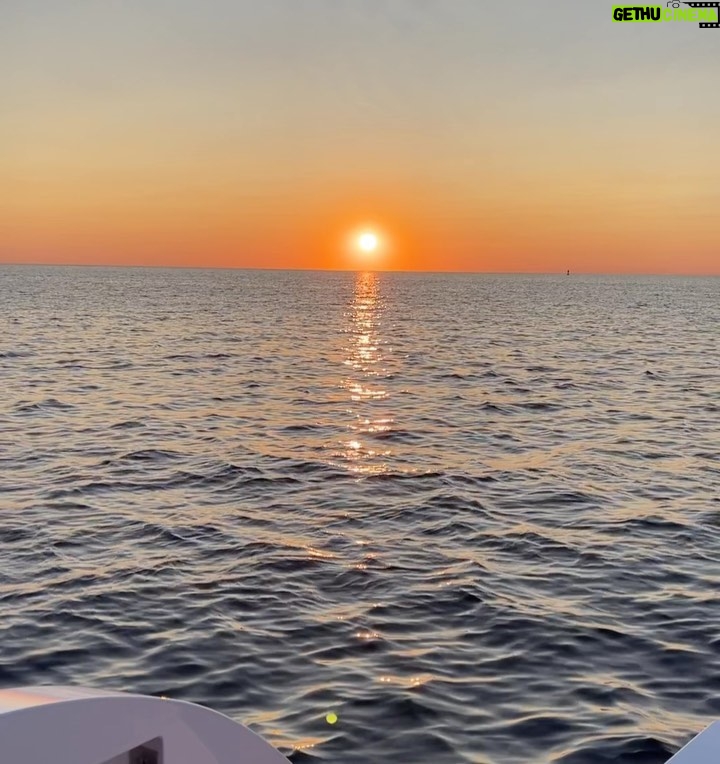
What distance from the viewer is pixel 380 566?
39.8ft

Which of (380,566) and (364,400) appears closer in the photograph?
(380,566)

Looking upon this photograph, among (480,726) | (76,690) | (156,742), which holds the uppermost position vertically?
(76,690)

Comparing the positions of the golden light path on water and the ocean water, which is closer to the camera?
the ocean water

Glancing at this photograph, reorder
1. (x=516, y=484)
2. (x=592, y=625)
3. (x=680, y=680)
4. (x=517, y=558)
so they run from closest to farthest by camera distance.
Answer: (x=680, y=680) → (x=592, y=625) → (x=517, y=558) → (x=516, y=484)

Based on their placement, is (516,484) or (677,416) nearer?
(516,484)

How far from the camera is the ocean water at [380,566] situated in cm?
841

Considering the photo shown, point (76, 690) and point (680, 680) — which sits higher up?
point (76, 690)

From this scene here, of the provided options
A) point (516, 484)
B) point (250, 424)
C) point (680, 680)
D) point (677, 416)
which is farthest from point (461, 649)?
point (677, 416)

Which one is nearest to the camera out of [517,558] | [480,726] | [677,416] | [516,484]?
[480,726]

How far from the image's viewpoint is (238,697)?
27.9ft

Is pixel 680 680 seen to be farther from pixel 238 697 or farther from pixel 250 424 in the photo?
pixel 250 424

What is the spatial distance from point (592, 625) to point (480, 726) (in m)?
2.61

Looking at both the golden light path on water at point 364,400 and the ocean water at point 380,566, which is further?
the golden light path on water at point 364,400

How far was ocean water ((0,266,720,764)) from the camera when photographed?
27.6 feet
